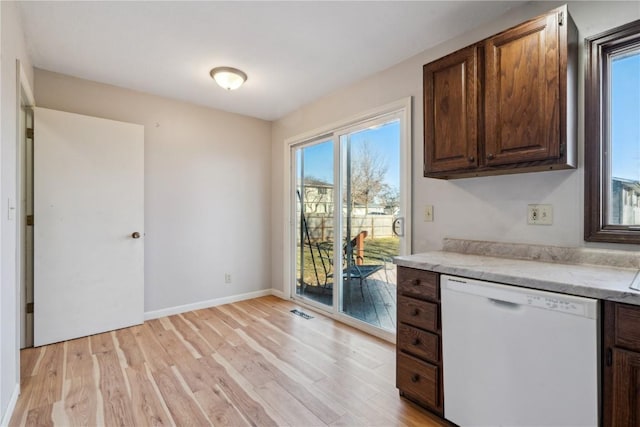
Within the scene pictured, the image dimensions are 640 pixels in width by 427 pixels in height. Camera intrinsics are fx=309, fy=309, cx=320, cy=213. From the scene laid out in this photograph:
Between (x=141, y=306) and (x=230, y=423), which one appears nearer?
(x=230, y=423)

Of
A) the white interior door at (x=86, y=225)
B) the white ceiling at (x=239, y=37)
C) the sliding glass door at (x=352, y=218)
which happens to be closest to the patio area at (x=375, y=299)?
the sliding glass door at (x=352, y=218)

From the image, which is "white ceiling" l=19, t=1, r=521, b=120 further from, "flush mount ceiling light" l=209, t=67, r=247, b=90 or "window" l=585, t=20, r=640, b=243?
"window" l=585, t=20, r=640, b=243

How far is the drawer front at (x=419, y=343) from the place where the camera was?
1.74m

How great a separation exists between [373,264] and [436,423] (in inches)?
57.6

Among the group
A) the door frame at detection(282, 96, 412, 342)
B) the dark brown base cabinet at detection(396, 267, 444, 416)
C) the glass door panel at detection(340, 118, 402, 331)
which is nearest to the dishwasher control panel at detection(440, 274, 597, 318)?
the dark brown base cabinet at detection(396, 267, 444, 416)

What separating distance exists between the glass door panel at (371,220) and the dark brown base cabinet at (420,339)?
0.86 m

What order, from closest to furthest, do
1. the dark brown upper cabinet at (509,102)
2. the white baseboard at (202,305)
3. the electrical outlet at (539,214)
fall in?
the dark brown upper cabinet at (509,102), the electrical outlet at (539,214), the white baseboard at (202,305)

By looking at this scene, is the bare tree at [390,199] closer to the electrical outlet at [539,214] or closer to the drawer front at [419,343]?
the electrical outlet at [539,214]

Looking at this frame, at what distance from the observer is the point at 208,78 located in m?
2.95

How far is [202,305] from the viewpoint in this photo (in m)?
3.66

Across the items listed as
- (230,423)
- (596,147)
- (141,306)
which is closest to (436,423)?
(230,423)

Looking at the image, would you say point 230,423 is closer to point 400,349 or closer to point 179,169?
point 400,349

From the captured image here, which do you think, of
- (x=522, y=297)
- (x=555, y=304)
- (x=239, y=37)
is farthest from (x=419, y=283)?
(x=239, y=37)

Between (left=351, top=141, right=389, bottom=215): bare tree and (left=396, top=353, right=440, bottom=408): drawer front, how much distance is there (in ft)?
4.87
